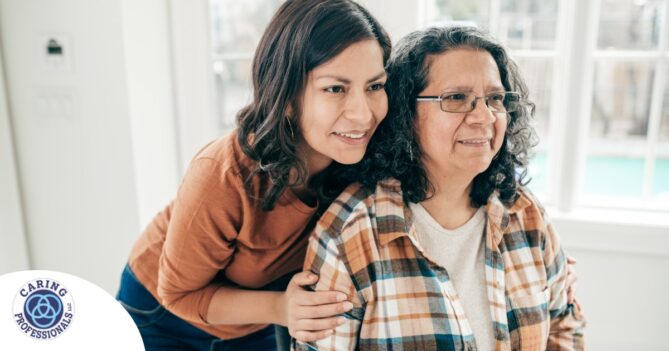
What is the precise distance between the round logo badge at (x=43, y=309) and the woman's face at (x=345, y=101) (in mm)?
542

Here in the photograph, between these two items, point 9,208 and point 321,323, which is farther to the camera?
point 9,208

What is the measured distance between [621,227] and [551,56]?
2.29ft

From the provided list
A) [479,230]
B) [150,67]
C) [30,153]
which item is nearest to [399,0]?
[150,67]

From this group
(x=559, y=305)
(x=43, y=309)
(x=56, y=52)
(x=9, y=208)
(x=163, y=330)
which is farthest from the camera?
(x=9, y=208)

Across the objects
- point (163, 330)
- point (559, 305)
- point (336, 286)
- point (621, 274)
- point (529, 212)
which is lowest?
point (621, 274)

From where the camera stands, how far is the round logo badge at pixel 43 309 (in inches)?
33.5

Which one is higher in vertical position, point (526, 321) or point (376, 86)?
point (376, 86)

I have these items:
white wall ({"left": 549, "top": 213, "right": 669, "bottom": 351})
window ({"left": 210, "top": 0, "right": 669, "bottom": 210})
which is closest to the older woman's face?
window ({"left": 210, "top": 0, "right": 669, "bottom": 210})

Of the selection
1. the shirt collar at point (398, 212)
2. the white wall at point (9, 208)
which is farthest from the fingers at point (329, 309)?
the white wall at point (9, 208)

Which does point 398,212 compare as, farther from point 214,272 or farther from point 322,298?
point 214,272

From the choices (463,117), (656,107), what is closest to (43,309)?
(463,117)

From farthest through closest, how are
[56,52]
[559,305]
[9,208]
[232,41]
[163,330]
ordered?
[232,41] < [9,208] < [56,52] < [163,330] < [559,305]

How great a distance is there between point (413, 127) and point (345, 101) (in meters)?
0.19

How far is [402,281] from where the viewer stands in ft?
3.82
